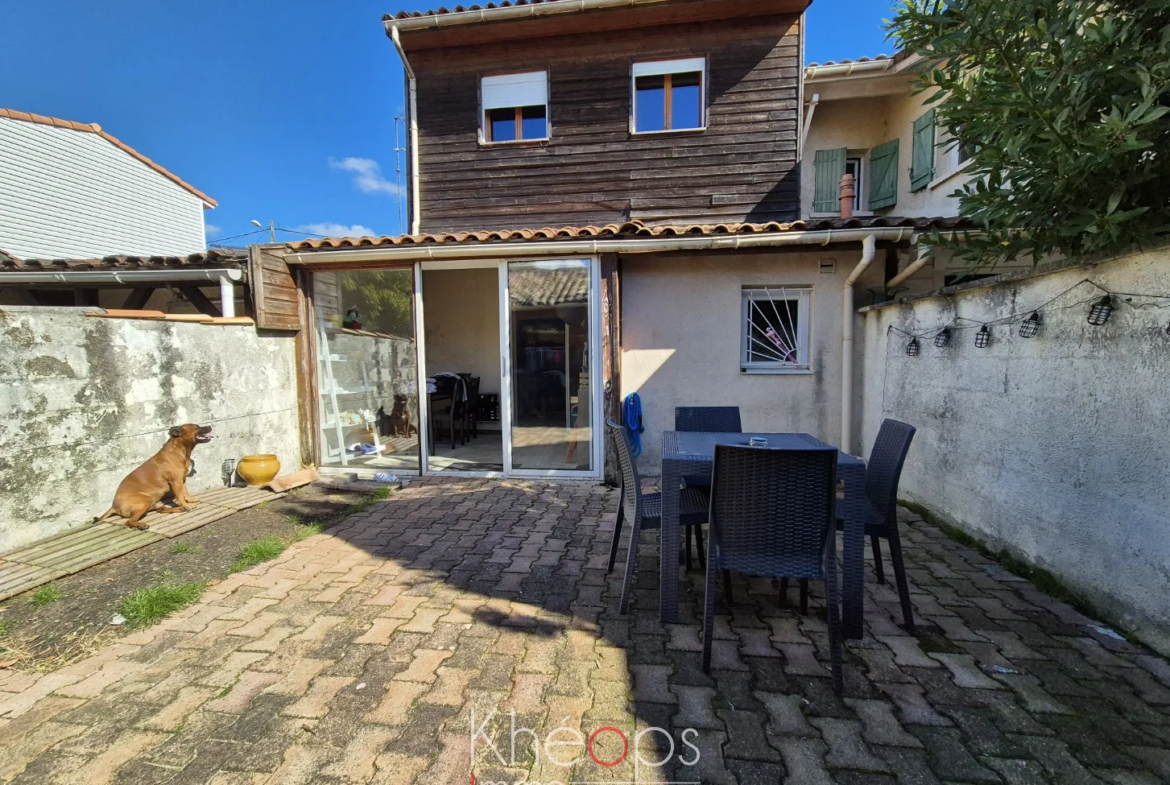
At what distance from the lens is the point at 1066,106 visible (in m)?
2.01

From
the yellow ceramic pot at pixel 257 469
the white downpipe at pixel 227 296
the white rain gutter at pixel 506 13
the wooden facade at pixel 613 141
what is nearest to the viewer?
the yellow ceramic pot at pixel 257 469

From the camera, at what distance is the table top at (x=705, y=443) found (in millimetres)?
2404

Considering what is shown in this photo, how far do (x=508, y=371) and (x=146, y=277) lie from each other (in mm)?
4099

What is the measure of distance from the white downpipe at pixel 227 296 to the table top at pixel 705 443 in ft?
16.0

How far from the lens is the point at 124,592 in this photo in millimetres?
2740

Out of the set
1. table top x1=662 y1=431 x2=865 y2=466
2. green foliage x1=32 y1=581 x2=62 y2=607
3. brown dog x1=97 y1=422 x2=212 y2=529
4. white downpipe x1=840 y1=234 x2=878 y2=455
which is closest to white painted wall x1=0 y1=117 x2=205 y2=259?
brown dog x1=97 y1=422 x2=212 y2=529

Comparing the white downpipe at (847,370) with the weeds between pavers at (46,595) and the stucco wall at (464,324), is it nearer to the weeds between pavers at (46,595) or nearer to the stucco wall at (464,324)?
the stucco wall at (464,324)

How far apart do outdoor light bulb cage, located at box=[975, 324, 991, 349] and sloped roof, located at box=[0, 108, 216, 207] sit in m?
17.6

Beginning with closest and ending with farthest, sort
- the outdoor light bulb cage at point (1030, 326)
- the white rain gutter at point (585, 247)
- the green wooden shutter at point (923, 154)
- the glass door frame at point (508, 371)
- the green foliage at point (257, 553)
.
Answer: the outdoor light bulb cage at point (1030, 326) → the green foliage at point (257, 553) → the white rain gutter at point (585, 247) → the glass door frame at point (508, 371) → the green wooden shutter at point (923, 154)

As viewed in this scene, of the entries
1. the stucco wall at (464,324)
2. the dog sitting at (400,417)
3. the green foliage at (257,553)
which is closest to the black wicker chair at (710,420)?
the green foliage at (257,553)

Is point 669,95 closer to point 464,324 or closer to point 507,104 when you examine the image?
point 507,104

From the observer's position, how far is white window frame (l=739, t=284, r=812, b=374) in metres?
5.24

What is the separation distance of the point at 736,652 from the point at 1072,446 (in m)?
2.17

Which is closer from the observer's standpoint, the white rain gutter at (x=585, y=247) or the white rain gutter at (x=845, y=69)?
the white rain gutter at (x=585, y=247)
